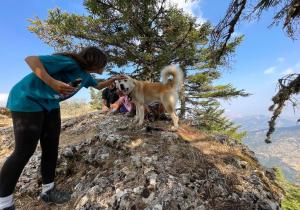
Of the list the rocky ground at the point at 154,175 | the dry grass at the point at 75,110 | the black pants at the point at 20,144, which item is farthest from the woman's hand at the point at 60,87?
the dry grass at the point at 75,110

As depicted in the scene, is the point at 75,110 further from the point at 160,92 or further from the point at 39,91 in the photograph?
the point at 39,91

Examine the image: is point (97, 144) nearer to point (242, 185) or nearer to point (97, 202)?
point (97, 202)

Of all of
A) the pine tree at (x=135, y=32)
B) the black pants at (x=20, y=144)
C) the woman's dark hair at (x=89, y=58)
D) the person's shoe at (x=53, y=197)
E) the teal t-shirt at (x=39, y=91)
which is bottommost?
the person's shoe at (x=53, y=197)

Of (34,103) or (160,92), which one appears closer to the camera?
(34,103)

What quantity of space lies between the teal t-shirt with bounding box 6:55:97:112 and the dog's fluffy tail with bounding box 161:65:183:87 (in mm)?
3565

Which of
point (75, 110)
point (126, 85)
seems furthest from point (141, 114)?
point (75, 110)

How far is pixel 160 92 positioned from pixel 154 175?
3041 mm

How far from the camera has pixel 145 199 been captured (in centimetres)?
418

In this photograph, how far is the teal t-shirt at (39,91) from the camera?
11.6 ft

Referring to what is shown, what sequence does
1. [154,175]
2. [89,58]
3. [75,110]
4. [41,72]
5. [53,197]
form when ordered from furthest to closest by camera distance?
[75,110] < [154,175] < [53,197] < [89,58] < [41,72]

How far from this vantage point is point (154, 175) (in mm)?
4605

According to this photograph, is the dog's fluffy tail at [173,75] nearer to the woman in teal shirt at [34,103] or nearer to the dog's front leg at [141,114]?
the dog's front leg at [141,114]

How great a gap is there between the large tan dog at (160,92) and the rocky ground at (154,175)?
82 cm

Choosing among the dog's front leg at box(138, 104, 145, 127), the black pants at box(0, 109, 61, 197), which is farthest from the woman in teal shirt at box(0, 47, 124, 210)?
the dog's front leg at box(138, 104, 145, 127)
